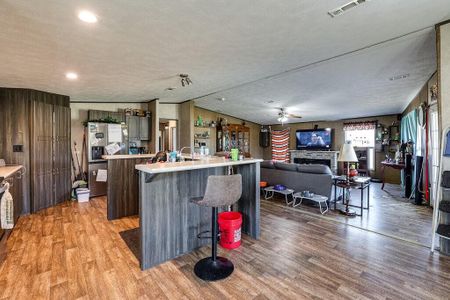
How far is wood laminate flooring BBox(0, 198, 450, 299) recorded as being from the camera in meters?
1.81

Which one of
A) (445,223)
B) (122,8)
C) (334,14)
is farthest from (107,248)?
(445,223)

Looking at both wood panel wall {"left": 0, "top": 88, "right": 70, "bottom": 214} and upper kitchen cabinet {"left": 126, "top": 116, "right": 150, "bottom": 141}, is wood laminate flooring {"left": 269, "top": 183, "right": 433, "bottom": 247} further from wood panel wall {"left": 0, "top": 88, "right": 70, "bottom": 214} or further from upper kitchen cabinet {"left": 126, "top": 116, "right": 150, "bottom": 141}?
wood panel wall {"left": 0, "top": 88, "right": 70, "bottom": 214}

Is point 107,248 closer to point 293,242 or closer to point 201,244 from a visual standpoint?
point 201,244

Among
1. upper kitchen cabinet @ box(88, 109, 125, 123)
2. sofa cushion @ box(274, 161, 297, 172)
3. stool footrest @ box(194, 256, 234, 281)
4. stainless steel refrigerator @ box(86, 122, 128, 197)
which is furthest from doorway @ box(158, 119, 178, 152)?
stool footrest @ box(194, 256, 234, 281)

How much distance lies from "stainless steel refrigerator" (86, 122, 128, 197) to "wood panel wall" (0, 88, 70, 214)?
1.07 metres

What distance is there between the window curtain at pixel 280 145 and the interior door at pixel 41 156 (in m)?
7.61

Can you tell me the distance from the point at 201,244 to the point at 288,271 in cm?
104

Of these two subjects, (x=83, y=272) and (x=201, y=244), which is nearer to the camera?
(x=83, y=272)

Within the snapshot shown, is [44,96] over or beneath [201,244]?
over

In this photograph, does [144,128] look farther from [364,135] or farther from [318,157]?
[364,135]

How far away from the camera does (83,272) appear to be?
82.1 inches

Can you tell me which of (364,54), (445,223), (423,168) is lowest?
(445,223)

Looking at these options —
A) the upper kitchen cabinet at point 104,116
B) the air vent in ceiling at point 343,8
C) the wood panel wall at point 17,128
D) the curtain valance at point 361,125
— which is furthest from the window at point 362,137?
the wood panel wall at point 17,128

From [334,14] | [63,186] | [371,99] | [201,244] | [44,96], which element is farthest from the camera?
[371,99]
